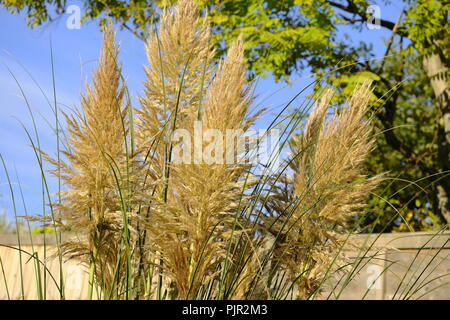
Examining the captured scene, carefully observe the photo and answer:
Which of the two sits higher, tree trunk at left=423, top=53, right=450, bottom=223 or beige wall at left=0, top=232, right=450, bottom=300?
tree trunk at left=423, top=53, right=450, bottom=223

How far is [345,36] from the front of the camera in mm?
A: 11719

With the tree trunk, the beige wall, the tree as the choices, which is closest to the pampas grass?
the beige wall

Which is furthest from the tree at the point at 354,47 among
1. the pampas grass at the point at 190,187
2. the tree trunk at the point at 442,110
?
the pampas grass at the point at 190,187

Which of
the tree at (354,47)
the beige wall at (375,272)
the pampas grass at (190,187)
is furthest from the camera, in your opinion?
the tree at (354,47)

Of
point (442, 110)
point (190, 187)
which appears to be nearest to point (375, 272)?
point (190, 187)

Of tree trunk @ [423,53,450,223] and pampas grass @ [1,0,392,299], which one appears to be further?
tree trunk @ [423,53,450,223]

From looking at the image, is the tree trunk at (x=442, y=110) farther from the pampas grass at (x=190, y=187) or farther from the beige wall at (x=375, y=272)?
the pampas grass at (x=190, y=187)

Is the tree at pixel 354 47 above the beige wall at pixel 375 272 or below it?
above

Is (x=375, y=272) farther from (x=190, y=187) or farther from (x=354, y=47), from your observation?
(x=354, y=47)

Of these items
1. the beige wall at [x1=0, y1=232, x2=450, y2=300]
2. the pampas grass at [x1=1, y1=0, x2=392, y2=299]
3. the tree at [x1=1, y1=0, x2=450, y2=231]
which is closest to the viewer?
the pampas grass at [x1=1, y1=0, x2=392, y2=299]

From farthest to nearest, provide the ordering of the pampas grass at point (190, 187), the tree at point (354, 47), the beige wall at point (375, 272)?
the tree at point (354, 47), the beige wall at point (375, 272), the pampas grass at point (190, 187)

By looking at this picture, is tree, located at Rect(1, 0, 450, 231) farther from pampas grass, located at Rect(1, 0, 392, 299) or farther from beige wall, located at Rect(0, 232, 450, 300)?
pampas grass, located at Rect(1, 0, 392, 299)
